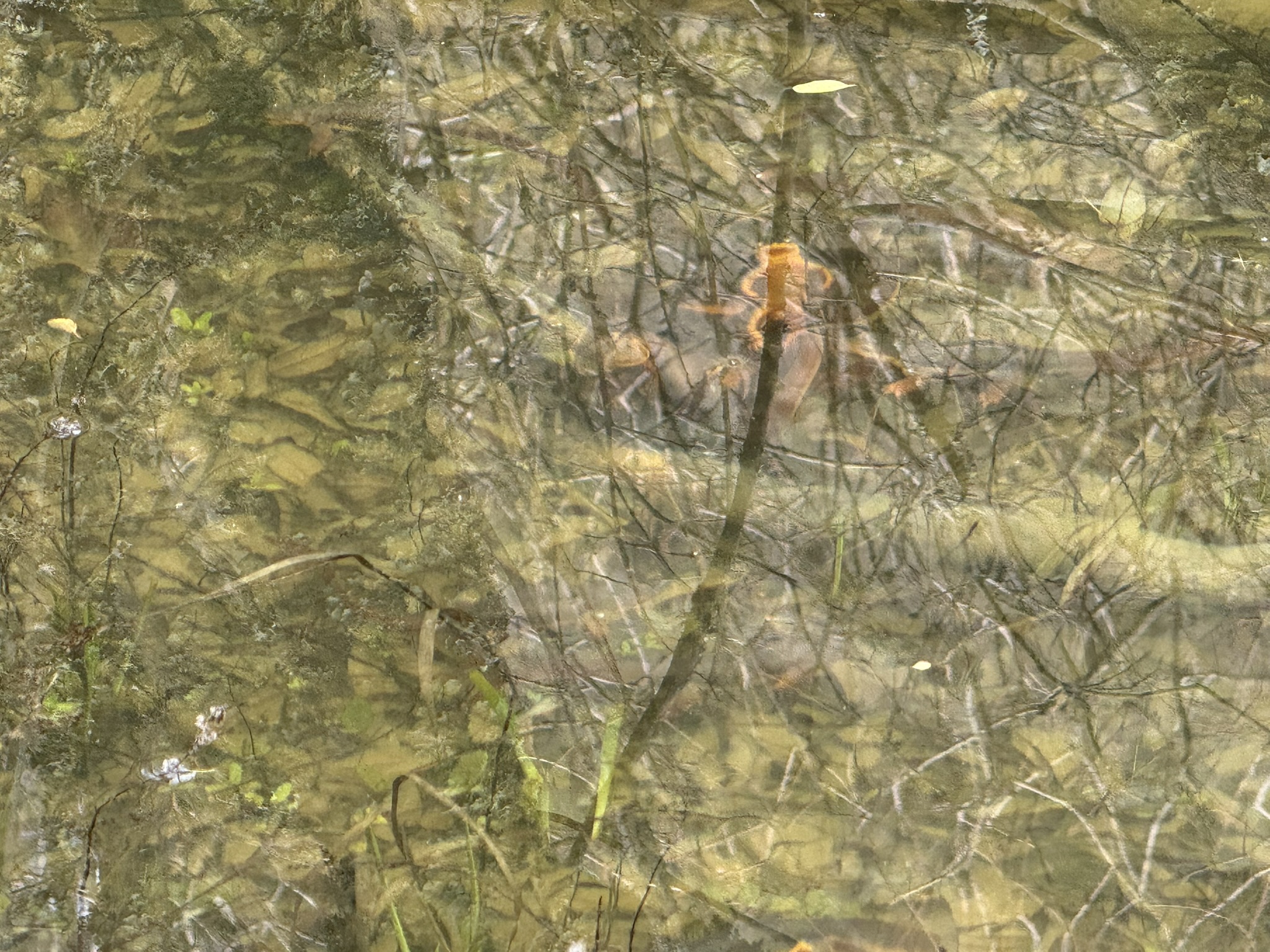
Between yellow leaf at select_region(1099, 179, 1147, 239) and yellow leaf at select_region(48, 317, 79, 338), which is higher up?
yellow leaf at select_region(1099, 179, 1147, 239)

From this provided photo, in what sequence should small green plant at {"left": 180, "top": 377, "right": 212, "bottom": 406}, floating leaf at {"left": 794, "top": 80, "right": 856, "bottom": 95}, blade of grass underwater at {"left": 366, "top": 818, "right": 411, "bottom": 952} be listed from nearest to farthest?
blade of grass underwater at {"left": 366, "top": 818, "right": 411, "bottom": 952}
small green plant at {"left": 180, "top": 377, "right": 212, "bottom": 406}
floating leaf at {"left": 794, "top": 80, "right": 856, "bottom": 95}

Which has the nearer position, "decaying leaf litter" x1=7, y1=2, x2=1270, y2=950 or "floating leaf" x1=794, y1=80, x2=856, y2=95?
"decaying leaf litter" x1=7, y1=2, x2=1270, y2=950

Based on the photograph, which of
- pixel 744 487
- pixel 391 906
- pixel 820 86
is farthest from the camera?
pixel 820 86

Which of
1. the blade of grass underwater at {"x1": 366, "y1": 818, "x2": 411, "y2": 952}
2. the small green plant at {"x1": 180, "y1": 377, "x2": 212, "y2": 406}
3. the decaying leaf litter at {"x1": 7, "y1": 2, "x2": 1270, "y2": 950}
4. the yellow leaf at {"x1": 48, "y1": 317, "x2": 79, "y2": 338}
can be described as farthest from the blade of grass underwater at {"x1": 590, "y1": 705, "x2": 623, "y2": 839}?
the yellow leaf at {"x1": 48, "y1": 317, "x2": 79, "y2": 338}

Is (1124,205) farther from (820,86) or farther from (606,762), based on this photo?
(606,762)

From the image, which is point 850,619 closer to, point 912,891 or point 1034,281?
point 912,891

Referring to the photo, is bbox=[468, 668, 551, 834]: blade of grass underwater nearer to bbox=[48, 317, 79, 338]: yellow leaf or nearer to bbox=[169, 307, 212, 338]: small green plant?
bbox=[169, 307, 212, 338]: small green plant

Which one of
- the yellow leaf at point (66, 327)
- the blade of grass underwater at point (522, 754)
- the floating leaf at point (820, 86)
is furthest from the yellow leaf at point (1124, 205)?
the yellow leaf at point (66, 327)

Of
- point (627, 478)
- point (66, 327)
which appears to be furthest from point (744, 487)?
point (66, 327)
